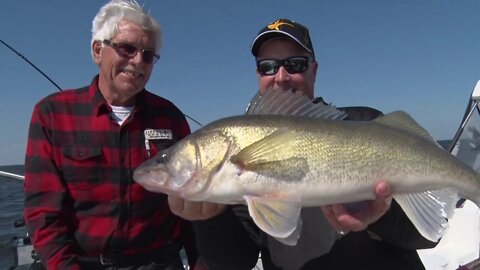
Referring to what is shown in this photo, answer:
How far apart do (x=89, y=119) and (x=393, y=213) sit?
228 centimetres

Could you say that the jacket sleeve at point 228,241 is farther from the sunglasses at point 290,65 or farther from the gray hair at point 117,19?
the gray hair at point 117,19

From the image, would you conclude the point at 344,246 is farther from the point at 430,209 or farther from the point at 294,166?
the point at 294,166

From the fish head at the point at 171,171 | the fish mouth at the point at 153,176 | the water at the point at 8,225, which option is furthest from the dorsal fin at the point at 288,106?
the water at the point at 8,225

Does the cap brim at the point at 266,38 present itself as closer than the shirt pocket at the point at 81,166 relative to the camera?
No

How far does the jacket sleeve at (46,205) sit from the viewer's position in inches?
115

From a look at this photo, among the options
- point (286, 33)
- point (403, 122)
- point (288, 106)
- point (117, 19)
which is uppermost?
point (117, 19)

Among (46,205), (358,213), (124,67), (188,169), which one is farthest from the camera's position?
(124,67)

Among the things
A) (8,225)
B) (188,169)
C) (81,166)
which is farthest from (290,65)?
(8,225)

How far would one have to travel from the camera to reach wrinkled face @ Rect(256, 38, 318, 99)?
3.16 metres

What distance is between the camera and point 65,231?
118 inches

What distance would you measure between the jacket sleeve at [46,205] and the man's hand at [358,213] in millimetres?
1867

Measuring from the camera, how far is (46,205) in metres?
2.97

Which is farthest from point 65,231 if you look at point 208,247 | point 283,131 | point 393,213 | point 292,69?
point 393,213

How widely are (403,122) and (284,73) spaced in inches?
39.3
